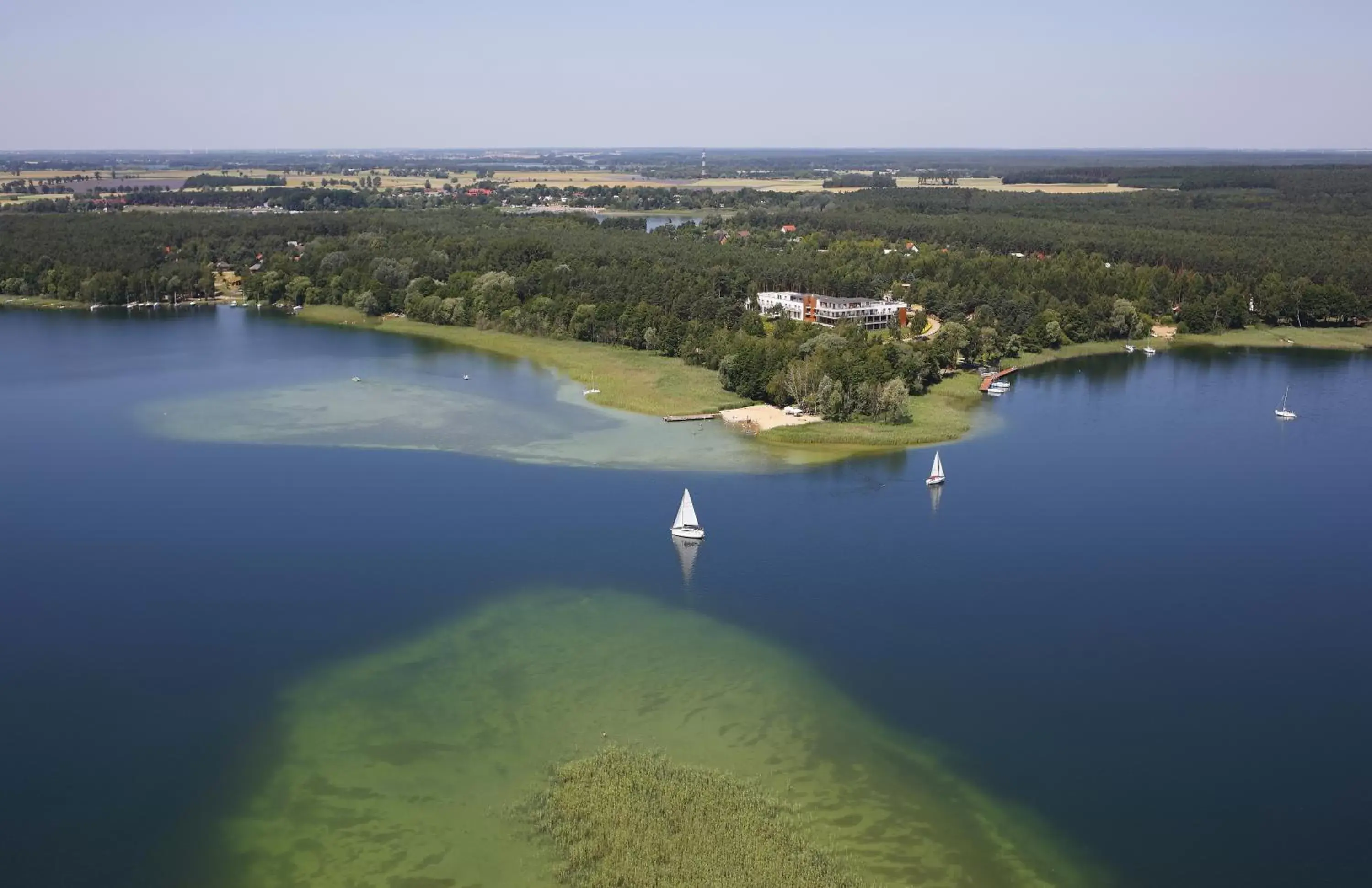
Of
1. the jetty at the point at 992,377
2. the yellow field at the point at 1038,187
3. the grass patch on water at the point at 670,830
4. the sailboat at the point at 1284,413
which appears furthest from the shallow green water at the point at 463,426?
the yellow field at the point at 1038,187

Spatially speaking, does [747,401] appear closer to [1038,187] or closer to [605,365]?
[605,365]

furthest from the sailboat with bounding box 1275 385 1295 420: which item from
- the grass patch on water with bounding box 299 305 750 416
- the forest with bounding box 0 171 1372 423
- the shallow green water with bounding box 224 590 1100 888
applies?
the shallow green water with bounding box 224 590 1100 888

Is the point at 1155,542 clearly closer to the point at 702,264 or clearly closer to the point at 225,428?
the point at 225,428

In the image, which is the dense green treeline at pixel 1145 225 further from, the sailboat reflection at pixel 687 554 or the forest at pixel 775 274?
the sailboat reflection at pixel 687 554

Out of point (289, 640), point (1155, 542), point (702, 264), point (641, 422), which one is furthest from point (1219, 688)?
point (702, 264)

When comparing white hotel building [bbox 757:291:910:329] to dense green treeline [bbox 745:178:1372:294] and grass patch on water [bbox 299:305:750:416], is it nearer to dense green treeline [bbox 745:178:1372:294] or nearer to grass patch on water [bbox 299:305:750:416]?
grass patch on water [bbox 299:305:750:416]

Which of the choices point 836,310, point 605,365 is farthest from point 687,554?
point 836,310
